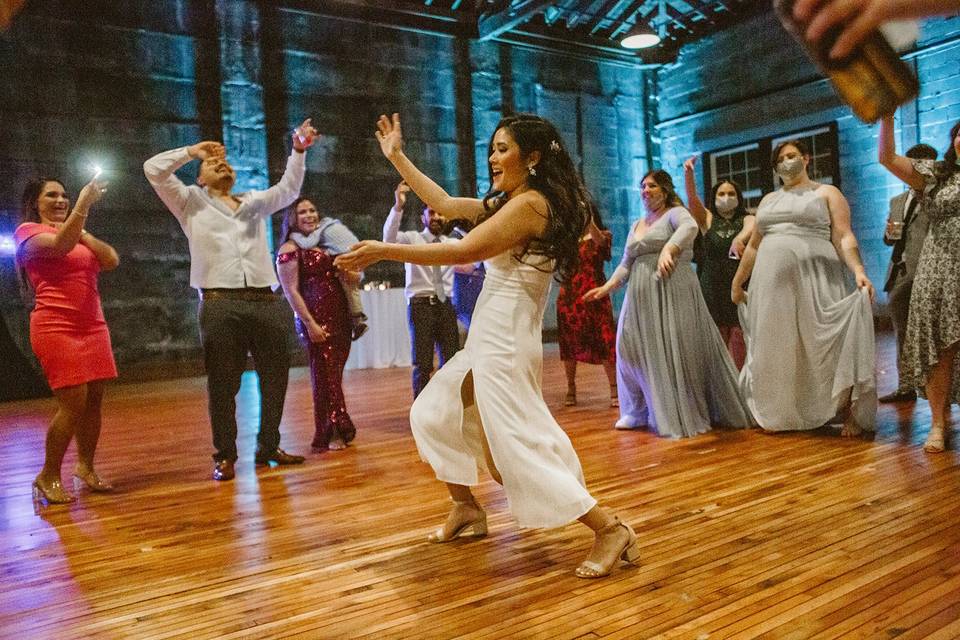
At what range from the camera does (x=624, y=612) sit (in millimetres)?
1995

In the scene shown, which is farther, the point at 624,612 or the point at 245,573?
the point at 245,573

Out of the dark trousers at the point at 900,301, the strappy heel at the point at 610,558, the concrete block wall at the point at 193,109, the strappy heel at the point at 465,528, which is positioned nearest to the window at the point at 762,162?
the concrete block wall at the point at 193,109

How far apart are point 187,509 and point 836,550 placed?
249cm

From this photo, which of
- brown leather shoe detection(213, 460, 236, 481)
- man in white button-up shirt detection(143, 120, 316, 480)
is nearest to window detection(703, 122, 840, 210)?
man in white button-up shirt detection(143, 120, 316, 480)

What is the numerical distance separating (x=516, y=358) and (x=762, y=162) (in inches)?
445

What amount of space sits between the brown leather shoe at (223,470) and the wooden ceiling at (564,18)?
342 inches

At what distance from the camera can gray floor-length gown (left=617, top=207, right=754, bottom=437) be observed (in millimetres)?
4520

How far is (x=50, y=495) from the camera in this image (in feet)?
11.7

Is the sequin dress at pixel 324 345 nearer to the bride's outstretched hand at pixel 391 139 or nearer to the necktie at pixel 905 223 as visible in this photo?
the bride's outstretched hand at pixel 391 139

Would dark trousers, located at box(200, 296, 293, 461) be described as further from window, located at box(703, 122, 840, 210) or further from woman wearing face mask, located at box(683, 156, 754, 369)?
window, located at box(703, 122, 840, 210)


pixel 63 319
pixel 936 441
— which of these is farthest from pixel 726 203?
pixel 63 319

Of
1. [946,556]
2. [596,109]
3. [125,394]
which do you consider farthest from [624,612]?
[596,109]

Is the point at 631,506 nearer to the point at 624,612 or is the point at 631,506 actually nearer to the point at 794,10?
the point at 624,612

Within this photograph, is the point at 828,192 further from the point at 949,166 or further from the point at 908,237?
the point at 908,237
